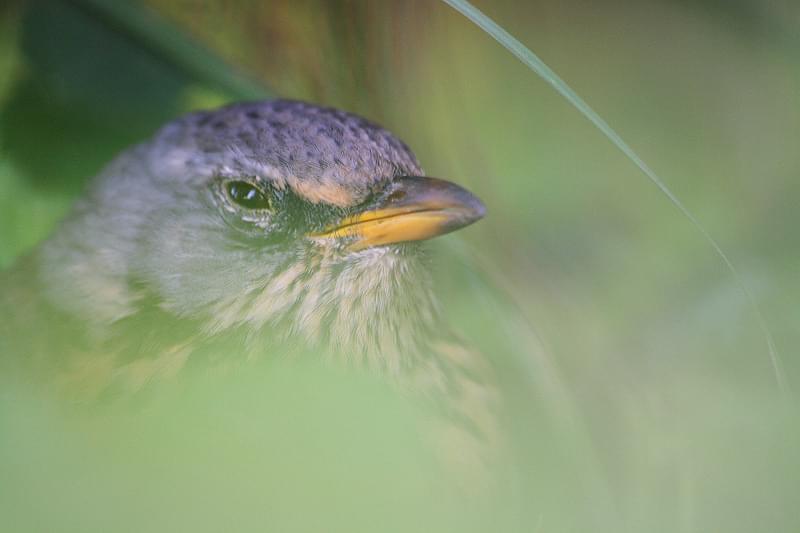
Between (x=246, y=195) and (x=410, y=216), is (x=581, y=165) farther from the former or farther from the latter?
(x=246, y=195)

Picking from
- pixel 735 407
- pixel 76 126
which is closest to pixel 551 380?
pixel 735 407

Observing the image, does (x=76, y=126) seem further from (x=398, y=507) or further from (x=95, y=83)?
(x=398, y=507)

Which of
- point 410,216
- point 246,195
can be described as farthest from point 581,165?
point 246,195

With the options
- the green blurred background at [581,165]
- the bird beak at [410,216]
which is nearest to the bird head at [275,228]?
the bird beak at [410,216]

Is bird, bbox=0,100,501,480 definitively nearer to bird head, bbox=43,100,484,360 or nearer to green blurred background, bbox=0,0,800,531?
bird head, bbox=43,100,484,360

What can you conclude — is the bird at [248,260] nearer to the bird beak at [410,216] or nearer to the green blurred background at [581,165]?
the bird beak at [410,216]

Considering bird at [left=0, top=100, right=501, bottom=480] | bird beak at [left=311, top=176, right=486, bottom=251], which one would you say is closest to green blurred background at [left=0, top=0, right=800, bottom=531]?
bird at [left=0, top=100, right=501, bottom=480]

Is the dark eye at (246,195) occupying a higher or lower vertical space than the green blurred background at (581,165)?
lower
